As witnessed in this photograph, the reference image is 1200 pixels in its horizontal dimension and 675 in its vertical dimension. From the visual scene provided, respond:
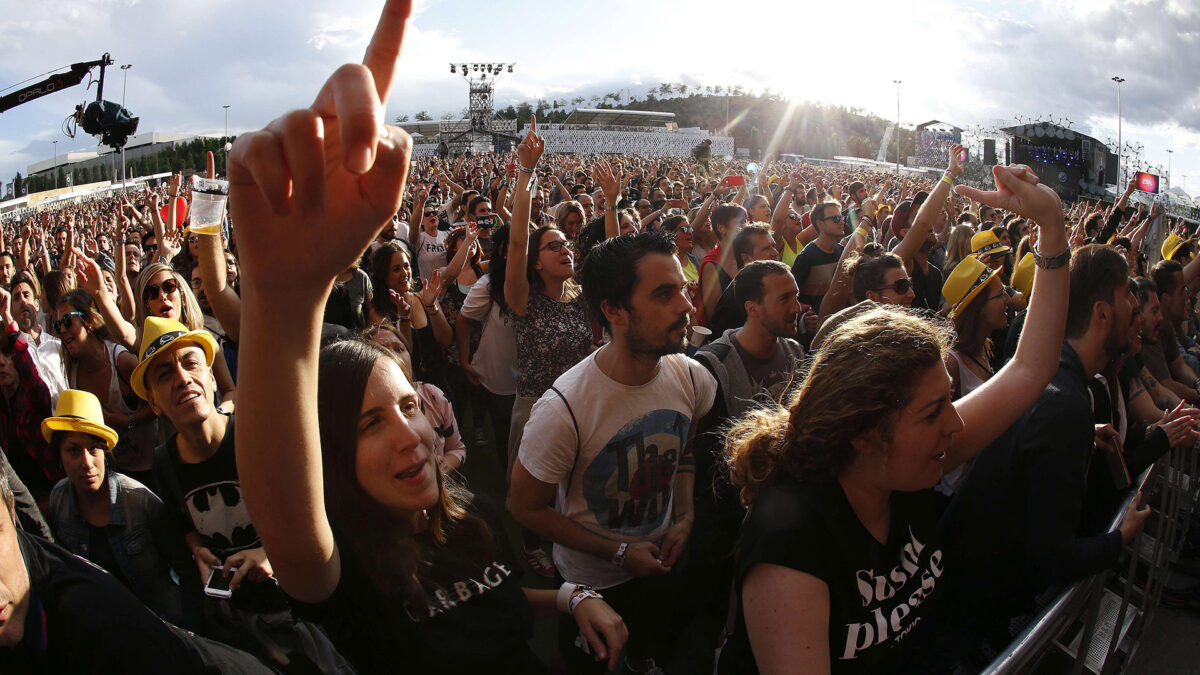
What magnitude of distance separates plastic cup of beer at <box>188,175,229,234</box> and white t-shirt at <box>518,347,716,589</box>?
1205 mm

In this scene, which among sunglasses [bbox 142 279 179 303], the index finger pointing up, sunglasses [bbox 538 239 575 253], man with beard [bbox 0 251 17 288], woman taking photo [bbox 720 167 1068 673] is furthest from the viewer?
man with beard [bbox 0 251 17 288]

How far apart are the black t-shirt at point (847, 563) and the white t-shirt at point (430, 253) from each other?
5.94 metres

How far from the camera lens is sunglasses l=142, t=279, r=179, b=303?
3434mm

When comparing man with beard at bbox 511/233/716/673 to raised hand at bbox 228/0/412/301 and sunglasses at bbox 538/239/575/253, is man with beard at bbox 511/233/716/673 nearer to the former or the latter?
sunglasses at bbox 538/239/575/253

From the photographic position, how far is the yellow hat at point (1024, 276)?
4.56 m

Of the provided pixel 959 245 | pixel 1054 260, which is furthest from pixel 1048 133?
pixel 1054 260

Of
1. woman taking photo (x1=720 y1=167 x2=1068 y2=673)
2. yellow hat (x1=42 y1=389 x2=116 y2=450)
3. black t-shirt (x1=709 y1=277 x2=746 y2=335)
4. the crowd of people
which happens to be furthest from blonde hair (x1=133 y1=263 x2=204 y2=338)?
woman taking photo (x1=720 y1=167 x2=1068 y2=673)

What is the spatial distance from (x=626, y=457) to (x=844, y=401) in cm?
90

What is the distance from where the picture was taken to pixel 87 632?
4.06ft

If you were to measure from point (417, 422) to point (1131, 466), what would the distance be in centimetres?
283

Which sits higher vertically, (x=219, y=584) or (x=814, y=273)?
(x=814, y=273)

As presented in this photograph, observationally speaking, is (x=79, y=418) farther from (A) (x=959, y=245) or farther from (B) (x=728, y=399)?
(A) (x=959, y=245)

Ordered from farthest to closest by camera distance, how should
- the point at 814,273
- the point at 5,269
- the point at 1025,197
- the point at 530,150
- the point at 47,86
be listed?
1. the point at 47,86
2. the point at 5,269
3. the point at 814,273
4. the point at 530,150
5. the point at 1025,197

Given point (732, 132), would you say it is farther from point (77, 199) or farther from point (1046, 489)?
point (1046, 489)
